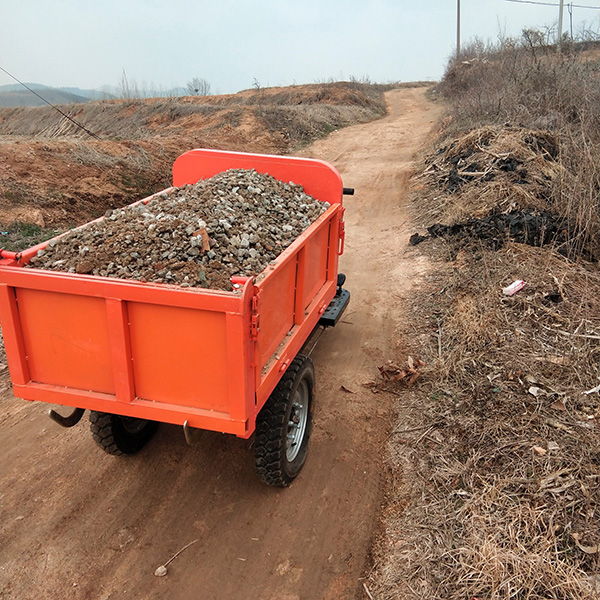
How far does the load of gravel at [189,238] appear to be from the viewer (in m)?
2.97

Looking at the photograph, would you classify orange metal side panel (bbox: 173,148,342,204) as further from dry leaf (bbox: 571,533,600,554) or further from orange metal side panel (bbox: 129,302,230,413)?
dry leaf (bbox: 571,533,600,554)

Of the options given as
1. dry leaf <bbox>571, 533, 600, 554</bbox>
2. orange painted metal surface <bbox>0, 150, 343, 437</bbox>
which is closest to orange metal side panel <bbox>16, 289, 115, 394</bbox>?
orange painted metal surface <bbox>0, 150, 343, 437</bbox>

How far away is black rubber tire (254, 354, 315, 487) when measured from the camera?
132 inches

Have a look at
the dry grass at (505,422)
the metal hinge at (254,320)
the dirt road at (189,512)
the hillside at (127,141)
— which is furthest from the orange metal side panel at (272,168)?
the hillside at (127,141)

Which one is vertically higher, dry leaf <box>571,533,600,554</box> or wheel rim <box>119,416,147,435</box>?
wheel rim <box>119,416,147,435</box>

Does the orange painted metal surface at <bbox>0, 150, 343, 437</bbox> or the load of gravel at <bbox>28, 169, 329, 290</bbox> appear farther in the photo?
the load of gravel at <bbox>28, 169, 329, 290</bbox>

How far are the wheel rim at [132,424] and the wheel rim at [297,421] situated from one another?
130 centimetres

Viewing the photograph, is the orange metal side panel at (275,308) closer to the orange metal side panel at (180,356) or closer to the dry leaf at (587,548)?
the orange metal side panel at (180,356)

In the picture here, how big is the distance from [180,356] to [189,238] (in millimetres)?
856

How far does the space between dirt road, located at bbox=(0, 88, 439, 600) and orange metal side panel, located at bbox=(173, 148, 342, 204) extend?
6.38ft

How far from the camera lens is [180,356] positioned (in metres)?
2.80

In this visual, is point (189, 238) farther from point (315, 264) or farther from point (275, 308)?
point (315, 264)

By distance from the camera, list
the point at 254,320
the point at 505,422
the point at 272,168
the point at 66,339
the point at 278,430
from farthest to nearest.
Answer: the point at 272,168
the point at 505,422
the point at 278,430
the point at 66,339
the point at 254,320

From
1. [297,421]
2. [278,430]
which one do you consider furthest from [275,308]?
[297,421]
